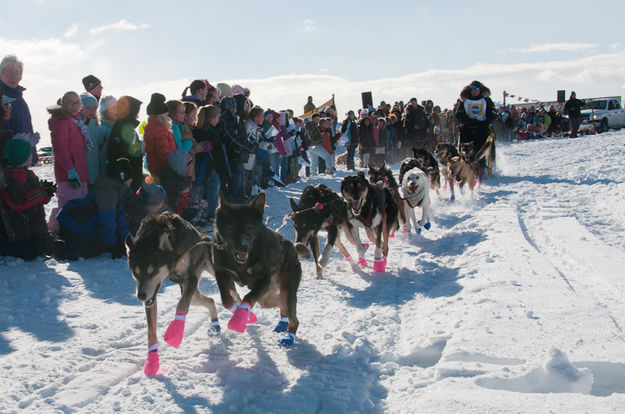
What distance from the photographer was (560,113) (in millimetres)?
28828

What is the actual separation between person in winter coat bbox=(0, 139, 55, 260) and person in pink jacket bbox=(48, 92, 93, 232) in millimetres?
186

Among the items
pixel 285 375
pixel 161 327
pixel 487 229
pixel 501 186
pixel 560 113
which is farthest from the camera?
pixel 560 113

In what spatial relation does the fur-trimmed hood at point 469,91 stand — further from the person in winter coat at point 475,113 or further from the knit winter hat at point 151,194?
the knit winter hat at point 151,194

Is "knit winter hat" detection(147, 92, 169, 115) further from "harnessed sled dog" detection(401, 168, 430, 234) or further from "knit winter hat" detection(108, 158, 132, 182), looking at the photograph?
"harnessed sled dog" detection(401, 168, 430, 234)

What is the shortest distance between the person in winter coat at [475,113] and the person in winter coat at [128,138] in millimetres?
7237

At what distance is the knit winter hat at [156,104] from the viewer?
6094 millimetres

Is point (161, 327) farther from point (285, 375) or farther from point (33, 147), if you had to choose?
point (33, 147)

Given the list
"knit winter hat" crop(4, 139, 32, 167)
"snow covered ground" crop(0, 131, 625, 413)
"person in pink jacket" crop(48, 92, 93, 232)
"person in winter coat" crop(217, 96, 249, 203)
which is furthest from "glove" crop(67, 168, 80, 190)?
"person in winter coat" crop(217, 96, 249, 203)

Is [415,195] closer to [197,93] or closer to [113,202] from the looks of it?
[197,93]

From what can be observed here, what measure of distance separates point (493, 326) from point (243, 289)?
2.25m

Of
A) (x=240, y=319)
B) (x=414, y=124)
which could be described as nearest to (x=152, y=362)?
(x=240, y=319)

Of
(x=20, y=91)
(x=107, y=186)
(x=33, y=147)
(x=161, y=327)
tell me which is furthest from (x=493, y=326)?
(x=20, y=91)

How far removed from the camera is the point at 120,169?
5531 millimetres

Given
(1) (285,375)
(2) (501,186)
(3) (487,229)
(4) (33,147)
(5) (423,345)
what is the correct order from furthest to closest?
(2) (501,186)
(3) (487,229)
(4) (33,147)
(5) (423,345)
(1) (285,375)
